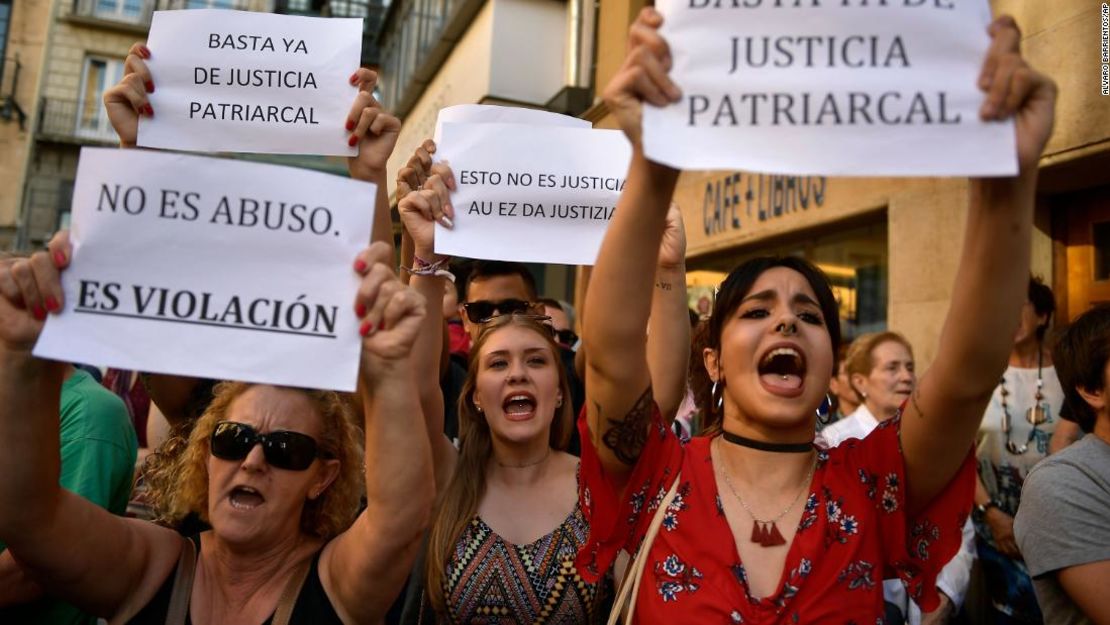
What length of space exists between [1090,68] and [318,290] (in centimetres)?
479

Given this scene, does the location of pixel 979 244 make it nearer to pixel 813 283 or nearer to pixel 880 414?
pixel 813 283

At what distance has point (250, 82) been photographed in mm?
2617

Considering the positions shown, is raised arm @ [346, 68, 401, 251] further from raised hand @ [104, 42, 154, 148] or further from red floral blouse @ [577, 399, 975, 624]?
red floral blouse @ [577, 399, 975, 624]

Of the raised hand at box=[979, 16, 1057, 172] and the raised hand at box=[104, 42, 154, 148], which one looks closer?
the raised hand at box=[979, 16, 1057, 172]

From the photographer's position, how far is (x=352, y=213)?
1642 mm

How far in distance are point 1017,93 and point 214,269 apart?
1.50 metres

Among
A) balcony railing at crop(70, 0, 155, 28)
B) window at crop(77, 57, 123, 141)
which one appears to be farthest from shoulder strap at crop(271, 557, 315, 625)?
balcony railing at crop(70, 0, 155, 28)

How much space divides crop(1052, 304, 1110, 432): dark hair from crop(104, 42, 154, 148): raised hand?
3022 millimetres

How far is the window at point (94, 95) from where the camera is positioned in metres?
24.9

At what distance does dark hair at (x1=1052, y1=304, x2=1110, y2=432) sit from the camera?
8.23ft

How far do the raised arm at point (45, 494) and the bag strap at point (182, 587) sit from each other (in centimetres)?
5

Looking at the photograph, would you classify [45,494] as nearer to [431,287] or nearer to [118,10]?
[431,287]

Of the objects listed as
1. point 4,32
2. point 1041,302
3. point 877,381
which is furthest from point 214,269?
point 4,32

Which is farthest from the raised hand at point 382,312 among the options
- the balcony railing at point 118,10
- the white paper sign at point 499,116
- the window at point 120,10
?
the window at point 120,10
